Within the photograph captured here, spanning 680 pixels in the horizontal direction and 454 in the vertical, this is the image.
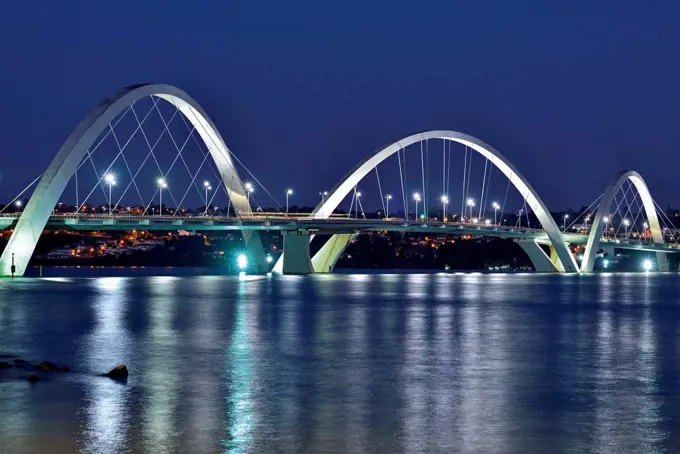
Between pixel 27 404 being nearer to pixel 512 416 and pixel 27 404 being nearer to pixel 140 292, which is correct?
pixel 512 416

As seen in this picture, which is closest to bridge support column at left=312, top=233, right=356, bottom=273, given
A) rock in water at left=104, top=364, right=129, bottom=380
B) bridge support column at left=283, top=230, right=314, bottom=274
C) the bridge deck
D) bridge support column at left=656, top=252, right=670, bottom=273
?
bridge support column at left=283, top=230, right=314, bottom=274

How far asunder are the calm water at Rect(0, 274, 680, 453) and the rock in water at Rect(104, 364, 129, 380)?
371 mm

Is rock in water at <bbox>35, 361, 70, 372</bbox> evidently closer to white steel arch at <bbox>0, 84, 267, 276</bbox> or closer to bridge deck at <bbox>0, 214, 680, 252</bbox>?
white steel arch at <bbox>0, 84, 267, 276</bbox>

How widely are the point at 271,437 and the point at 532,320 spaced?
92.4ft

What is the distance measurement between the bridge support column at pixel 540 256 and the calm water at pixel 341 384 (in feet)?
288

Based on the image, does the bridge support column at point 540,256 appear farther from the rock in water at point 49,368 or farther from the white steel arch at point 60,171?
the rock in water at point 49,368

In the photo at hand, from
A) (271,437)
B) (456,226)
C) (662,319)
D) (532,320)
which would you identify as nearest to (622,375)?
(271,437)

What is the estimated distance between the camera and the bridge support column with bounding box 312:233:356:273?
111m

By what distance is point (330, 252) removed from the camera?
4459 inches

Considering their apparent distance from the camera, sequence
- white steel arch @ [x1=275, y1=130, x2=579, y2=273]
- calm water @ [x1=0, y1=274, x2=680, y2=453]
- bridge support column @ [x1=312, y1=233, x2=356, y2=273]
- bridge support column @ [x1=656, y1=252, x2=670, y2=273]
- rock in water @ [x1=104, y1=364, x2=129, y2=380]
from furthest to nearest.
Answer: bridge support column @ [x1=656, y1=252, x2=670, y2=273], bridge support column @ [x1=312, y1=233, x2=356, y2=273], white steel arch @ [x1=275, y1=130, x2=579, y2=273], rock in water @ [x1=104, y1=364, x2=129, y2=380], calm water @ [x1=0, y1=274, x2=680, y2=453]

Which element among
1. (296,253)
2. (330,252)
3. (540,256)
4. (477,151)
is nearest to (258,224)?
(296,253)

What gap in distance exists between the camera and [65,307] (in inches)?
1905

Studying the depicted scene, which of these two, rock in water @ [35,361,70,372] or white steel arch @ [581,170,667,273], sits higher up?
white steel arch @ [581,170,667,273]

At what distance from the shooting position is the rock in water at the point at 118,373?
2284cm
